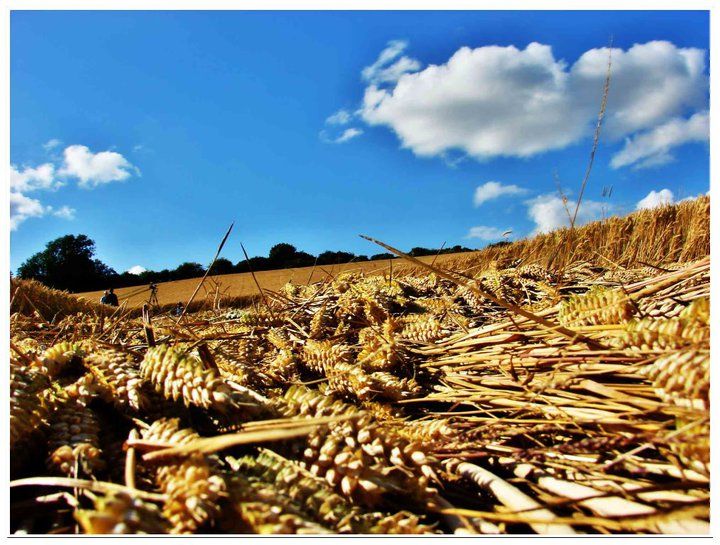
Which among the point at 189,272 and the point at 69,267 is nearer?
the point at 189,272

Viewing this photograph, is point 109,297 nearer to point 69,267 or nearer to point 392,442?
point 392,442

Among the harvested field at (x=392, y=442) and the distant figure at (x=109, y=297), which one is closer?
the harvested field at (x=392, y=442)

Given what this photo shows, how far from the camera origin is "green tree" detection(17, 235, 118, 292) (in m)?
24.4

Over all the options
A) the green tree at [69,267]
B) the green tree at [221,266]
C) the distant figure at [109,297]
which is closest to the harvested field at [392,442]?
the green tree at [221,266]

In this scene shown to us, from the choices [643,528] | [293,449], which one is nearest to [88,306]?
[293,449]

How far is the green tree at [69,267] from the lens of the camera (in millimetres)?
24359

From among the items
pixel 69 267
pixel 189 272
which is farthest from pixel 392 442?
pixel 69 267

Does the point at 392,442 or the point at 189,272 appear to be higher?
the point at 189,272

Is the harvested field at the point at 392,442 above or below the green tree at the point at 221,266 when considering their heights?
below

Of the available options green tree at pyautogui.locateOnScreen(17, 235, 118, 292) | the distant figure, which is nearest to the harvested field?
the distant figure

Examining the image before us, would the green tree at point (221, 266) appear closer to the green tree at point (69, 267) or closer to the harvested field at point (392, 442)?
the harvested field at point (392, 442)

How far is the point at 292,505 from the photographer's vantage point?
56 cm

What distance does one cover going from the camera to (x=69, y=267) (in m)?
28.0

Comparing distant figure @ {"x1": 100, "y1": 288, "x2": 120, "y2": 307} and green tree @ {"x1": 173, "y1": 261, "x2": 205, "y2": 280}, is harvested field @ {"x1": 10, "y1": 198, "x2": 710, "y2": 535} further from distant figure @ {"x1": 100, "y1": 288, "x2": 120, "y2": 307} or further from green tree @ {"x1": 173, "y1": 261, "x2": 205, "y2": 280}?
distant figure @ {"x1": 100, "y1": 288, "x2": 120, "y2": 307}
